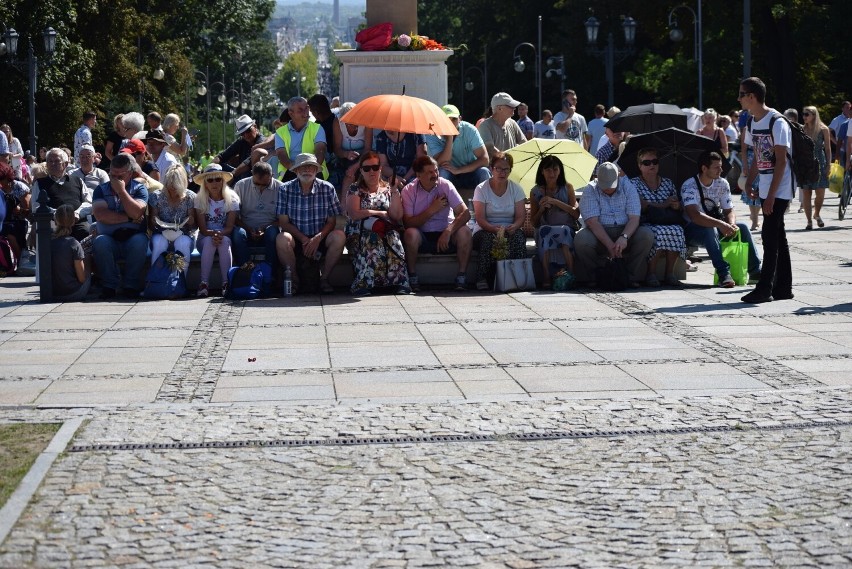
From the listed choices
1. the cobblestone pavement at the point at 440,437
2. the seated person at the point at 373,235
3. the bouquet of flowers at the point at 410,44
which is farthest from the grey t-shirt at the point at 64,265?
the bouquet of flowers at the point at 410,44

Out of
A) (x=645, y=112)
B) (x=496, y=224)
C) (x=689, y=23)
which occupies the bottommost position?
(x=496, y=224)

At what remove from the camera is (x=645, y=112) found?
61.2 ft

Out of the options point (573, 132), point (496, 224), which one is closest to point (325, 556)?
point (496, 224)

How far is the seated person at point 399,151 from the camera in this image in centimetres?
1600

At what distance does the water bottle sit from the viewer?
14.2 meters

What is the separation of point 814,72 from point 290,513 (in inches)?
1723

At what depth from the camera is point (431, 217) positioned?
14750 millimetres

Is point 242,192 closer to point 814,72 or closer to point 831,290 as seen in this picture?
point 831,290

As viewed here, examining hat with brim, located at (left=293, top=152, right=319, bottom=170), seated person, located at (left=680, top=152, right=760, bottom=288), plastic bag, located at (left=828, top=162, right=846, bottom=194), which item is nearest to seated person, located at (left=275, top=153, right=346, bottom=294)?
hat with brim, located at (left=293, top=152, right=319, bottom=170)

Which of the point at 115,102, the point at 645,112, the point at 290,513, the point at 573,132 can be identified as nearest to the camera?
the point at 290,513

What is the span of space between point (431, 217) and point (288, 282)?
1.63 meters

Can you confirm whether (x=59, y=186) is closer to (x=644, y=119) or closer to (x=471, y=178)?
(x=471, y=178)

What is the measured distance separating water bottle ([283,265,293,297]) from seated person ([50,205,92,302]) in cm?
192

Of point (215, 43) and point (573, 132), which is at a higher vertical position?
point (215, 43)
